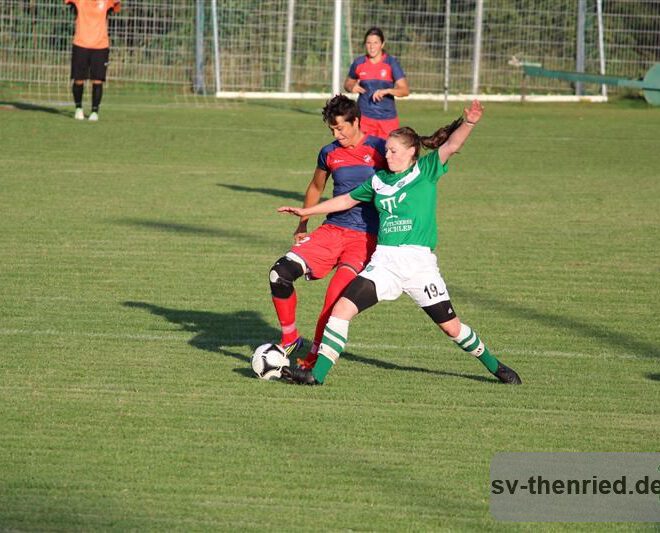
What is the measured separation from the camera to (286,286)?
762 centimetres

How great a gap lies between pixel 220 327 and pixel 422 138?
2.36m

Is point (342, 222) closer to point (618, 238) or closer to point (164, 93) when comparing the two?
point (618, 238)

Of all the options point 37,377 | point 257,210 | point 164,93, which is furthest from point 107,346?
point 164,93

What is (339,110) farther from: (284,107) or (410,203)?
(284,107)

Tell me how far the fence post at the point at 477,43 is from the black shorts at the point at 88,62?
10006 mm

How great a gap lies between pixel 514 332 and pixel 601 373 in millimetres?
1178

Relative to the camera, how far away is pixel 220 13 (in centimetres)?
2803

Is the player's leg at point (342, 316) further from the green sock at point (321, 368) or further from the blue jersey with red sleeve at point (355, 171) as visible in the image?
the blue jersey with red sleeve at point (355, 171)

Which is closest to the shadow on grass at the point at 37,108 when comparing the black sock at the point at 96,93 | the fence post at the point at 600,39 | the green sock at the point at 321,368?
the black sock at the point at 96,93

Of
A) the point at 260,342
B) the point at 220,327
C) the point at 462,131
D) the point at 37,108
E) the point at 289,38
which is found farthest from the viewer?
the point at 289,38

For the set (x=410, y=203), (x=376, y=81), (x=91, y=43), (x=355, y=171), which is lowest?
(x=410, y=203)

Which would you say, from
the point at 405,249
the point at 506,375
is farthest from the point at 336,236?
the point at 506,375

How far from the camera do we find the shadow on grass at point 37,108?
23.5 metres

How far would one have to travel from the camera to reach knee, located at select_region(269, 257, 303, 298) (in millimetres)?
7598
